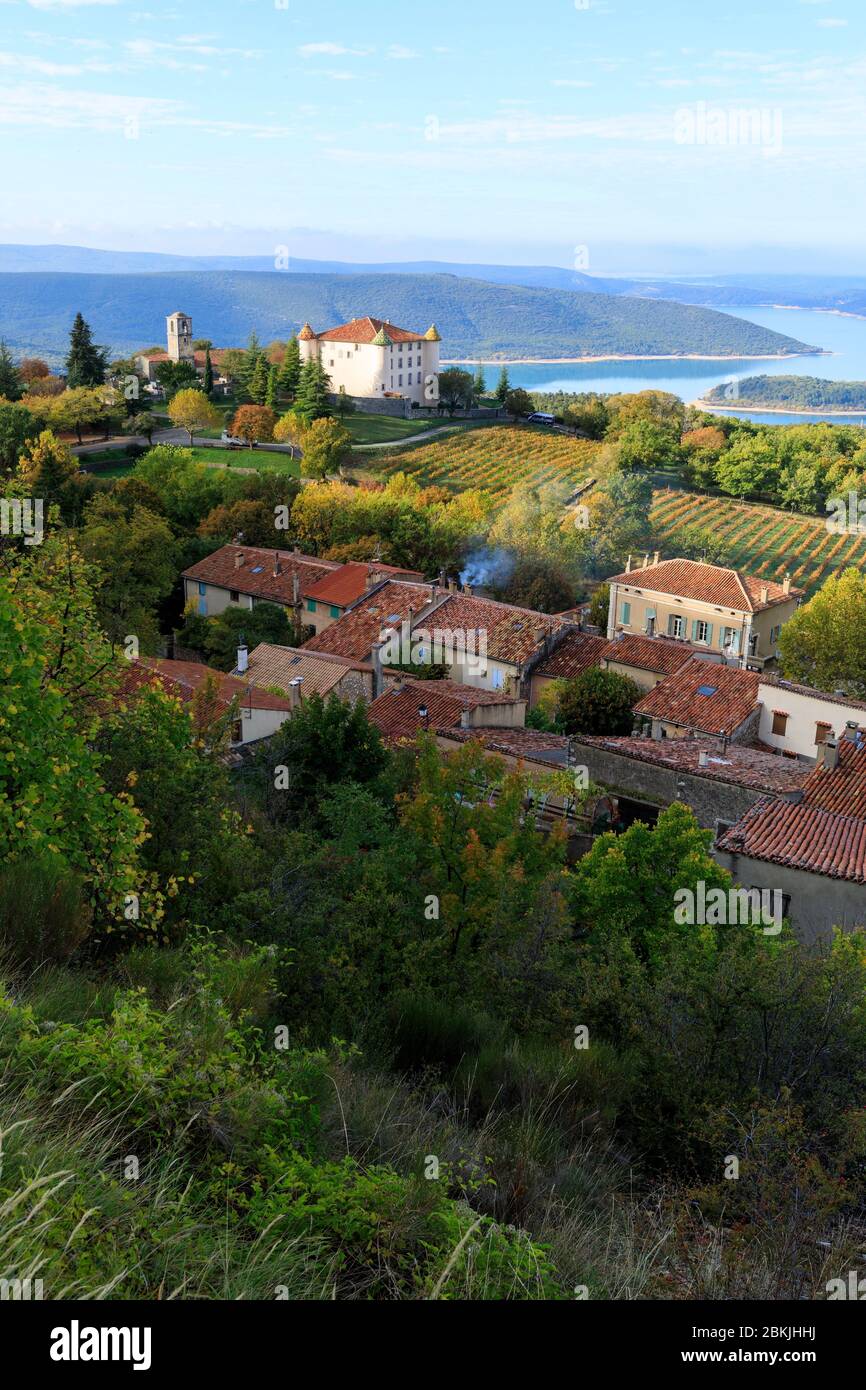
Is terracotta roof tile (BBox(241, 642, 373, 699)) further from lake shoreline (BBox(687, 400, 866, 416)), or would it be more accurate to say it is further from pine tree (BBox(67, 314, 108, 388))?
lake shoreline (BBox(687, 400, 866, 416))

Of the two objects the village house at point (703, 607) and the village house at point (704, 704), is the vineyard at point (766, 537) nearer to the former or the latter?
the village house at point (703, 607)

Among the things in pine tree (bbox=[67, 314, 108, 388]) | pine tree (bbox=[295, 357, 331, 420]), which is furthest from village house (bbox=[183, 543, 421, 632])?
pine tree (bbox=[295, 357, 331, 420])

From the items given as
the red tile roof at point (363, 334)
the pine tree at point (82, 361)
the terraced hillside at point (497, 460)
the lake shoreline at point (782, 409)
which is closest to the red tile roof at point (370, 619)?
the terraced hillside at point (497, 460)

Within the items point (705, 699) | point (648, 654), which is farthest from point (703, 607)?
point (705, 699)

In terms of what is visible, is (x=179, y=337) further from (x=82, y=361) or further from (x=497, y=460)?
(x=497, y=460)
